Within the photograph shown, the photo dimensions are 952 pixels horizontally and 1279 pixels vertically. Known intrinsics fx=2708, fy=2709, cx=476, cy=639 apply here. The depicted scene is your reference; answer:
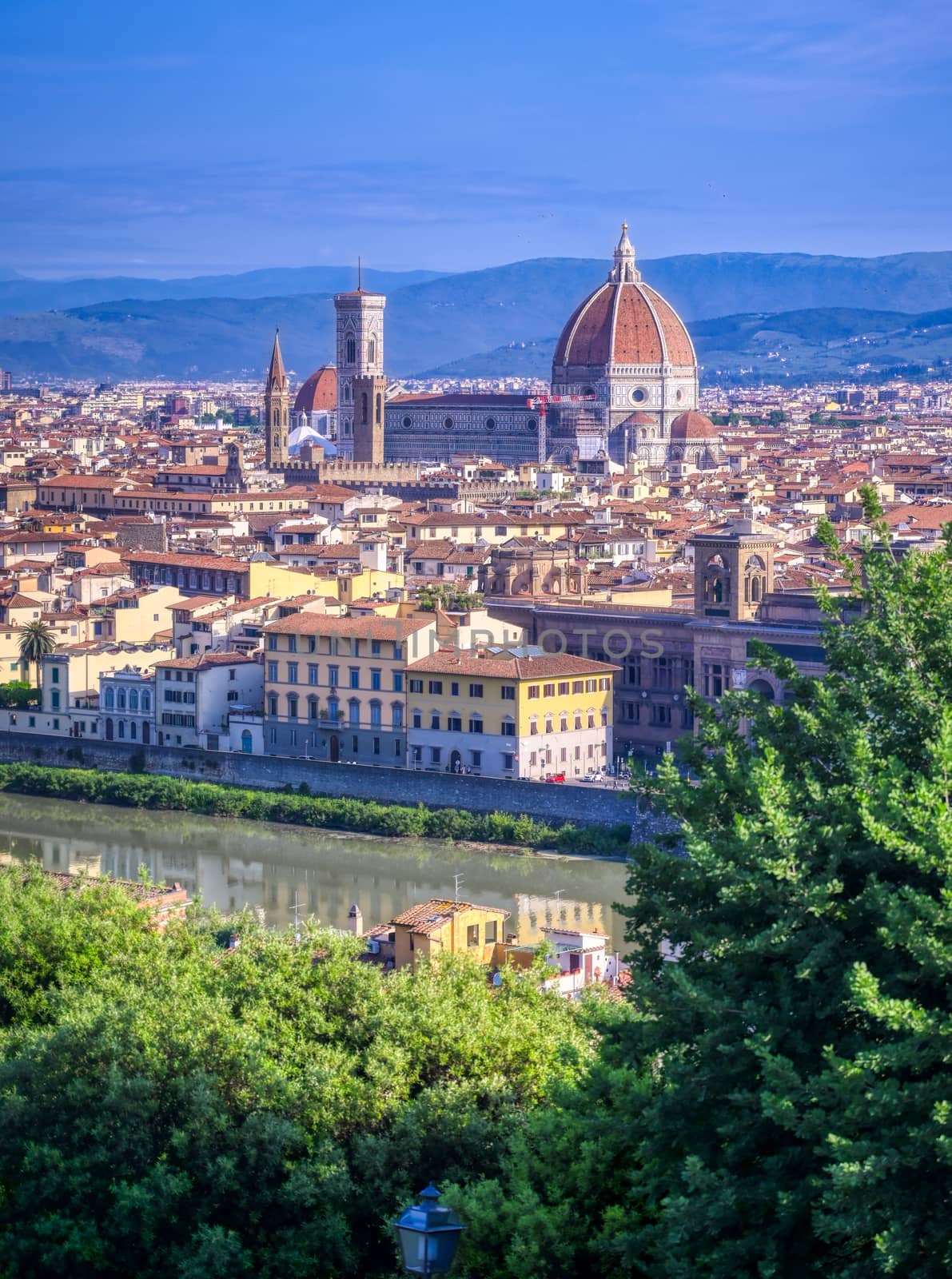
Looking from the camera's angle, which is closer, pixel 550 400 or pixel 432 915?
pixel 432 915

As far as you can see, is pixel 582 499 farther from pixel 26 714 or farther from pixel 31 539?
pixel 26 714

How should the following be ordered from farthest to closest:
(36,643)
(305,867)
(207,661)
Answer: (36,643)
(207,661)
(305,867)

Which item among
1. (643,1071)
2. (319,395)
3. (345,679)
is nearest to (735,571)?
(345,679)

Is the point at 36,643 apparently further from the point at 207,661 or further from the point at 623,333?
the point at 623,333

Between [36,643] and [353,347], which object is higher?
[353,347]

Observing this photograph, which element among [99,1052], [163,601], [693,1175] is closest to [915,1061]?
[693,1175]

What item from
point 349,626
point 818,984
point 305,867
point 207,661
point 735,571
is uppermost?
point 735,571
